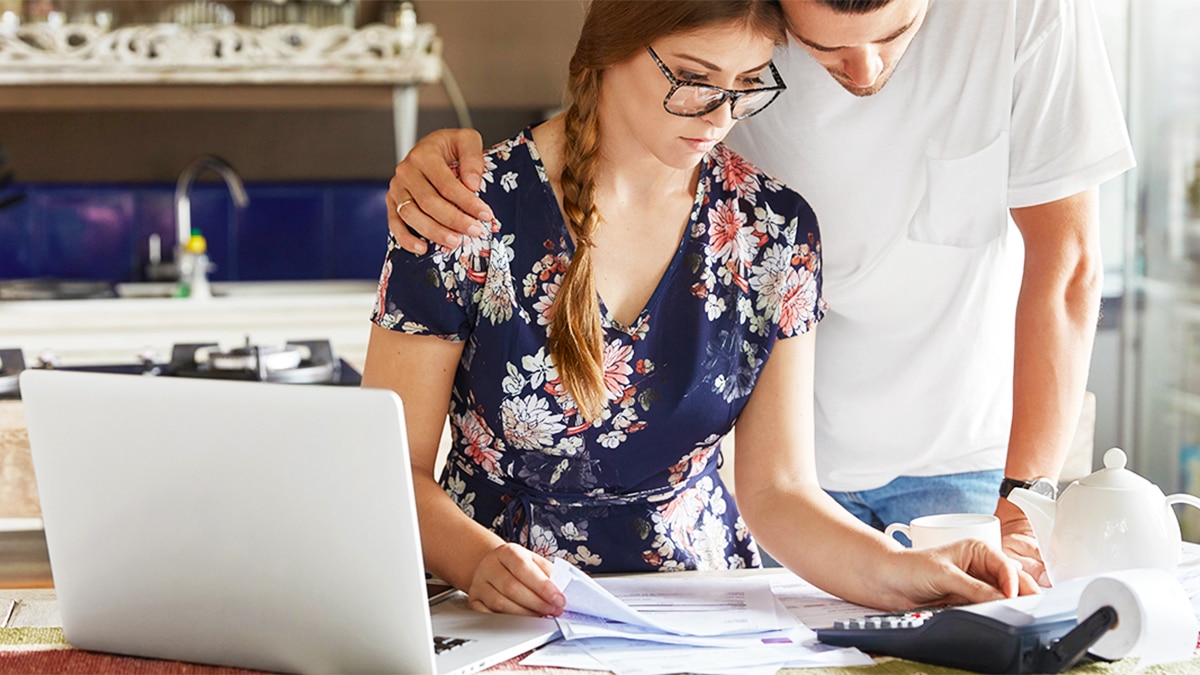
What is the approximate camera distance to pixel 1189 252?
4023 mm

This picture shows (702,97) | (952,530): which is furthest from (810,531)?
(702,97)

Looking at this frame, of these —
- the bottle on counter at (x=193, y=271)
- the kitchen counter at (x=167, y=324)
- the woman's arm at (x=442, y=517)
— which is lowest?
the kitchen counter at (x=167, y=324)

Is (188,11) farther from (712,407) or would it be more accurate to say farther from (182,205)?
(712,407)

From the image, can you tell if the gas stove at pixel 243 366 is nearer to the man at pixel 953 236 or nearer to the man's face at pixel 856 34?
the man at pixel 953 236

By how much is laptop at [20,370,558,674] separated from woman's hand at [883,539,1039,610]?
1.32ft

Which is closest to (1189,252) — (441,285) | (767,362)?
(767,362)

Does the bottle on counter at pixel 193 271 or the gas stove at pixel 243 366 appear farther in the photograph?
the bottle on counter at pixel 193 271

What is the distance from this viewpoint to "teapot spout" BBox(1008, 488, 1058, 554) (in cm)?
121

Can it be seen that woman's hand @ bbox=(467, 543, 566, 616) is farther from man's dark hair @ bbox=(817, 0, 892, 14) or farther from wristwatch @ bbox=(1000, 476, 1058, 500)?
man's dark hair @ bbox=(817, 0, 892, 14)

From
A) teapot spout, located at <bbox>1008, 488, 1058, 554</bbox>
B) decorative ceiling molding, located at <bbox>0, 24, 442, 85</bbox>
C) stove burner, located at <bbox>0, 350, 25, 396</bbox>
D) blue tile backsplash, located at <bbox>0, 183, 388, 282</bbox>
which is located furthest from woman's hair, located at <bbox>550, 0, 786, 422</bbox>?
blue tile backsplash, located at <bbox>0, 183, 388, 282</bbox>

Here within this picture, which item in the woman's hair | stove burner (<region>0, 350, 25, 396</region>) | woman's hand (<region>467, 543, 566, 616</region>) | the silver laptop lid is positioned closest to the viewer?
the silver laptop lid

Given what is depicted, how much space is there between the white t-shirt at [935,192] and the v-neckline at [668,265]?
27 cm

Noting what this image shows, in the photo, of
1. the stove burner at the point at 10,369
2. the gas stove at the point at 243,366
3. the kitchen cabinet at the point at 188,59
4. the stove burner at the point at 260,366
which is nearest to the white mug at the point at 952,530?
the gas stove at the point at 243,366

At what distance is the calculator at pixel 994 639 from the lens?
1.03 meters
